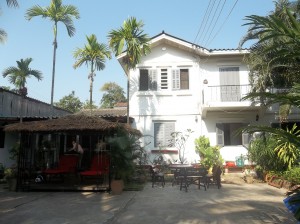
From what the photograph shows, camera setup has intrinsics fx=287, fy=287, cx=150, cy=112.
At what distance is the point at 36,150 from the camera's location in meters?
13.2

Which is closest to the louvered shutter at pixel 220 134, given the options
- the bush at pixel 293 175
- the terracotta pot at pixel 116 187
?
the bush at pixel 293 175

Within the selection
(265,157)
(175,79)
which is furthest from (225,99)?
(265,157)

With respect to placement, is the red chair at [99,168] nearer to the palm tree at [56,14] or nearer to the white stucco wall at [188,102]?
the white stucco wall at [188,102]

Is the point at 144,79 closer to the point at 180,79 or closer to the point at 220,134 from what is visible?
the point at 180,79

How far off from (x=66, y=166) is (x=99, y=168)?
1.48 metres

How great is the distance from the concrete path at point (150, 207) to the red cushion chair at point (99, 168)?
2.60ft

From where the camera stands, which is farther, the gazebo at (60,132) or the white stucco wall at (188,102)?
the white stucco wall at (188,102)

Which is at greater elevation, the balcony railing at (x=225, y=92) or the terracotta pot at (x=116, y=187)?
the balcony railing at (x=225, y=92)

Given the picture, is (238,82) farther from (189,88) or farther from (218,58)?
(189,88)

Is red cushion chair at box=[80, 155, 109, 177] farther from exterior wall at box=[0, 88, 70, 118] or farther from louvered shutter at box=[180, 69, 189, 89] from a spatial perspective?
exterior wall at box=[0, 88, 70, 118]

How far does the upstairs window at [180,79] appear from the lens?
50.7ft

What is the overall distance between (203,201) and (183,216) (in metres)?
1.93

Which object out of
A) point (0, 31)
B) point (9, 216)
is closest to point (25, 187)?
point (9, 216)

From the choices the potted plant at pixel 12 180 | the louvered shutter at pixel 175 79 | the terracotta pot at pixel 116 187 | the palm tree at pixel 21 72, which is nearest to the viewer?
the terracotta pot at pixel 116 187
